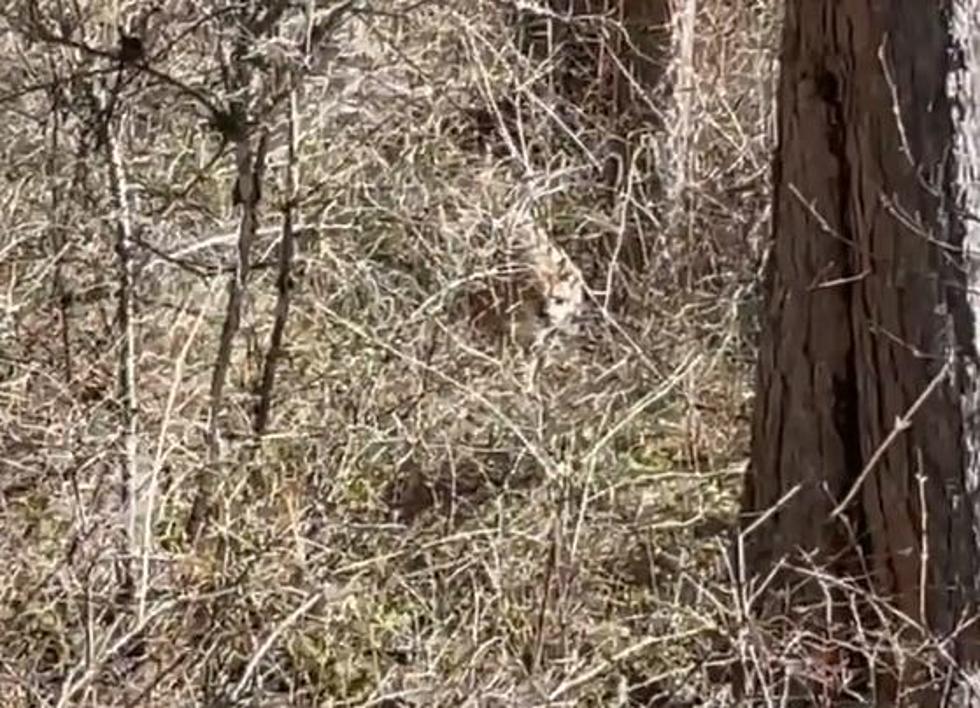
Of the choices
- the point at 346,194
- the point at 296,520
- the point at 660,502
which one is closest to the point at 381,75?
the point at 346,194

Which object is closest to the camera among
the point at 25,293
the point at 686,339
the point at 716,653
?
the point at 716,653

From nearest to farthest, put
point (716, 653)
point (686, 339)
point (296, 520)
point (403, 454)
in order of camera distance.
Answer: point (716, 653)
point (296, 520)
point (403, 454)
point (686, 339)

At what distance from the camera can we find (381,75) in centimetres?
629

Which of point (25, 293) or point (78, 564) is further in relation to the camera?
point (25, 293)

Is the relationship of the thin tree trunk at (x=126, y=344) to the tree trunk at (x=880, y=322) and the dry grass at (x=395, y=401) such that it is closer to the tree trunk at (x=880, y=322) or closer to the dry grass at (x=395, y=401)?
the dry grass at (x=395, y=401)

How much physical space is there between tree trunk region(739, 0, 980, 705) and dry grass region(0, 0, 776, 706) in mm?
352

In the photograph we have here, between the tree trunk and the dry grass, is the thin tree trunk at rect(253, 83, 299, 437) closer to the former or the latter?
the dry grass

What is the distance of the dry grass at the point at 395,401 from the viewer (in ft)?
13.2

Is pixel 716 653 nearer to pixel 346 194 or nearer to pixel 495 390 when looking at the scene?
pixel 495 390

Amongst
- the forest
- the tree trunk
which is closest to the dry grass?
the forest

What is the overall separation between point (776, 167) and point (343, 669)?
143cm

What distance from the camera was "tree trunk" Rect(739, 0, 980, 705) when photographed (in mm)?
3734

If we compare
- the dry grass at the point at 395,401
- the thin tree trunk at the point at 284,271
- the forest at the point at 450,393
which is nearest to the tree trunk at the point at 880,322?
the forest at the point at 450,393

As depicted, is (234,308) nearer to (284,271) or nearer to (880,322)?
(284,271)
